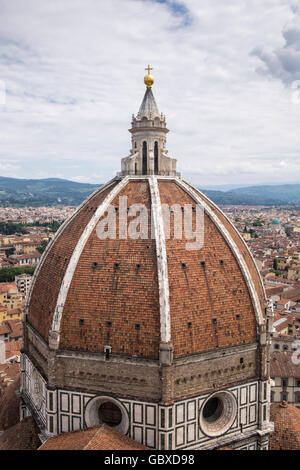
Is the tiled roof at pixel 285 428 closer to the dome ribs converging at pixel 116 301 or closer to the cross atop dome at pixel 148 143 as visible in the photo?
the dome ribs converging at pixel 116 301

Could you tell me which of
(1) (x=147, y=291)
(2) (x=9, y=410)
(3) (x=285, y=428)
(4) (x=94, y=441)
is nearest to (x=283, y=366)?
(3) (x=285, y=428)

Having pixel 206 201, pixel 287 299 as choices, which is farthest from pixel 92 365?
pixel 287 299

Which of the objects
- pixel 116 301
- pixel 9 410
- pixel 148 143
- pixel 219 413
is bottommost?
pixel 9 410

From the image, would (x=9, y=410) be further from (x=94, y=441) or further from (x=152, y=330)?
(x=152, y=330)

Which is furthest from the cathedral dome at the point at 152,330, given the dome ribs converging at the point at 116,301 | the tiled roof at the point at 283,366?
the tiled roof at the point at 283,366

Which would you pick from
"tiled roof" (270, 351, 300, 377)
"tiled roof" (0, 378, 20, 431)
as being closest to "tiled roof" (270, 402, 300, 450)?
"tiled roof" (0, 378, 20, 431)
